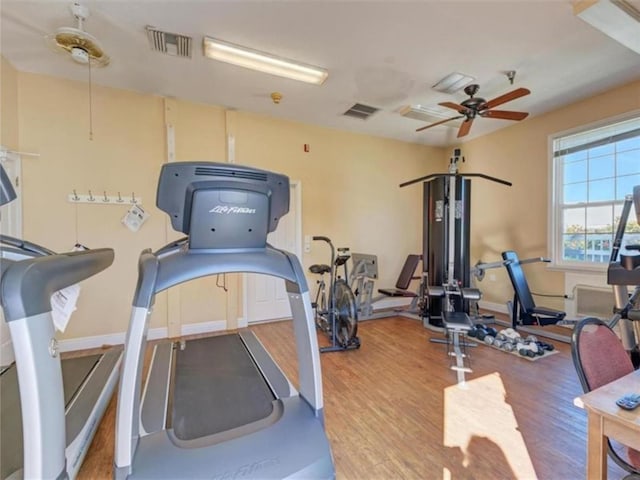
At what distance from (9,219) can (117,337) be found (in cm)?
162

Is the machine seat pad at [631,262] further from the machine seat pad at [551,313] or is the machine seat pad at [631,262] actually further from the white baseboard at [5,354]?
the white baseboard at [5,354]

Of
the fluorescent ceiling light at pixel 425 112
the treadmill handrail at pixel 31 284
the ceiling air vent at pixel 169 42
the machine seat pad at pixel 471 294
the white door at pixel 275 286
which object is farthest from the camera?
the white door at pixel 275 286

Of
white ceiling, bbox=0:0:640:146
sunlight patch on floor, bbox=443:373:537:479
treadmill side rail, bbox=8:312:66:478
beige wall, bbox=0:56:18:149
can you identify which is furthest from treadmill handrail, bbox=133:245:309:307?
beige wall, bbox=0:56:18:149

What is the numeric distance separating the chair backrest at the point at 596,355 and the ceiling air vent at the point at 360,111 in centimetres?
357

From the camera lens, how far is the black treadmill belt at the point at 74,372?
6.98 ft

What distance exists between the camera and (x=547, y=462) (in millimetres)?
1687

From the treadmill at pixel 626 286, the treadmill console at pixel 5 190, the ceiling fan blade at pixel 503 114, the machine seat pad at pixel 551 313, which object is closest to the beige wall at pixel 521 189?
the machine seat pad at pixel 551 313

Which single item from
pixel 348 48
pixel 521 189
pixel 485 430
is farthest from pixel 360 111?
pixel 485 430

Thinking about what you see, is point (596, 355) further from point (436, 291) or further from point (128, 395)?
point (436, 291)

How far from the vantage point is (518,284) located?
3758 millimetres

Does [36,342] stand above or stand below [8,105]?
below

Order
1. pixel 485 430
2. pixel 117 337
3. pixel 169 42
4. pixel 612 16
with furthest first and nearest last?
pixel 117 337, pixel 169 42, pixel 612 16, pixel 485 430

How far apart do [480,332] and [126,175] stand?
4638 millimetres

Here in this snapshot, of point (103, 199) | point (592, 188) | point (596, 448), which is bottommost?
point (596, 448)
